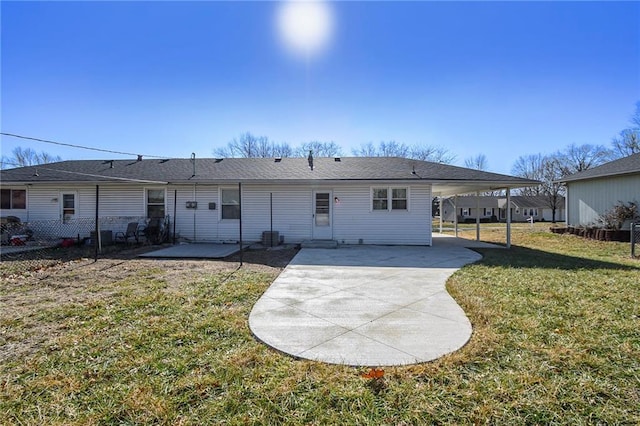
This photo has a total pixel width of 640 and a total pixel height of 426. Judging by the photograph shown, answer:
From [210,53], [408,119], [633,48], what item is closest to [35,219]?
[210,53]

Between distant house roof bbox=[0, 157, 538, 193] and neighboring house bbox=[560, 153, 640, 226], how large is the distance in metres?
6.88

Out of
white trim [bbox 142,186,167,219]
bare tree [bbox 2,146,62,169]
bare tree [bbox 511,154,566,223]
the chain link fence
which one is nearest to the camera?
the chain link fence

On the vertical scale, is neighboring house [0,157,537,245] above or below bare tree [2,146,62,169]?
below

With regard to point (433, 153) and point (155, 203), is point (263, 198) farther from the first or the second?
point (433, 153)

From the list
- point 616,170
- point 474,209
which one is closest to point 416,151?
point 474,209

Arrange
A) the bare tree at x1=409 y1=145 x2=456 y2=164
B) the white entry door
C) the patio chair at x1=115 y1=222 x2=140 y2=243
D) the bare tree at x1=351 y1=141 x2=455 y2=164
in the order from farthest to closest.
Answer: the bare tree at x1=409 y1=145 x2=456 y2=164
the bare tree at x1=351 y1=141 x2=455 y2=164
the white entry door
the patio chair at x1=115 y1=222 x2=140 y2=243

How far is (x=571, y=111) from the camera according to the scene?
12914 millimetres

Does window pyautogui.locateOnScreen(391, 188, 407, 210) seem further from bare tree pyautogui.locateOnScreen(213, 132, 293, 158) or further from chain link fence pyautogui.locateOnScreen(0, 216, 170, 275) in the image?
bare tree pyautogui.locateOnScreen(213, 132, 293, 158)

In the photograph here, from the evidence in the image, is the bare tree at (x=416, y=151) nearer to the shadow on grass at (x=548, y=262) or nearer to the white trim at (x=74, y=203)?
the shadow on grass at (x=548, y=262)

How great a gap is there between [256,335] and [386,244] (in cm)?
839

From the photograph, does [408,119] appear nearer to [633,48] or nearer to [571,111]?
[571,111]

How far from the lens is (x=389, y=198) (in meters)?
11.0

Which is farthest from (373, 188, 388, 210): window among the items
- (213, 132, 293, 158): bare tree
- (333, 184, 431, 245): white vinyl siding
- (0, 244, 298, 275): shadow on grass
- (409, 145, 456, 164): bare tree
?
(409, 145, 456, 164): bare tree

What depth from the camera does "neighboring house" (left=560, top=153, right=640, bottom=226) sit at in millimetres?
13078
